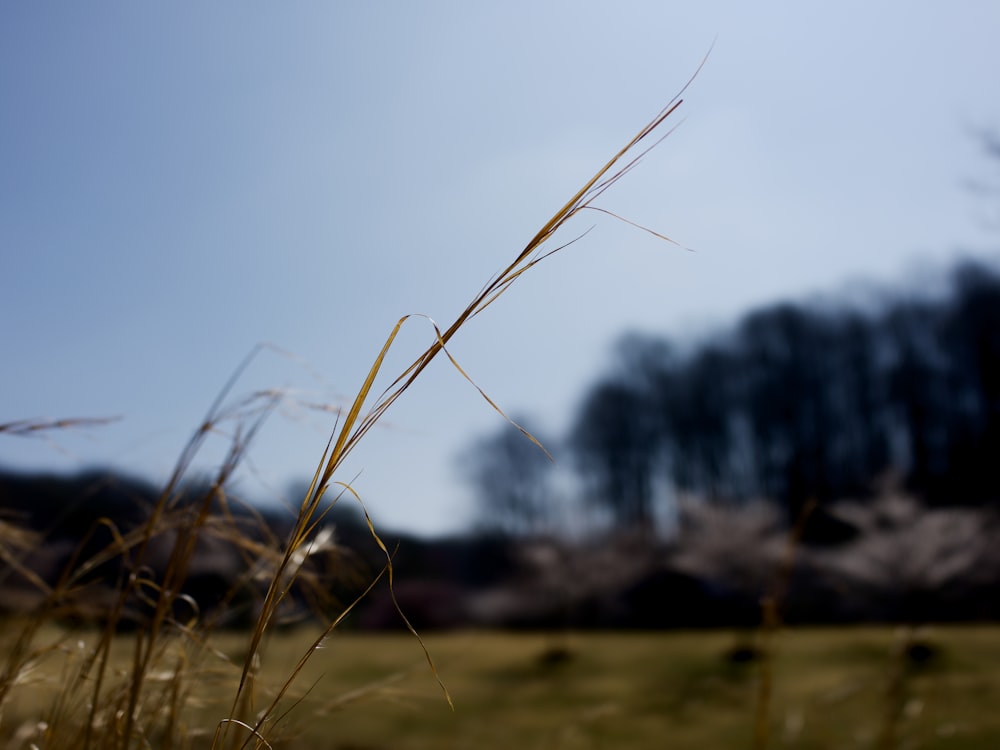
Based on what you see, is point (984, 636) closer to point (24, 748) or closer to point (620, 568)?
point (620, 568)

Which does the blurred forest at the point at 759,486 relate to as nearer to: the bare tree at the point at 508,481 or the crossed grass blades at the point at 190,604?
the bare tree at the point at 508,481

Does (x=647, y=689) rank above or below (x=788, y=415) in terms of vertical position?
below

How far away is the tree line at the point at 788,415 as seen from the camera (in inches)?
1179

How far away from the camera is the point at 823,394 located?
107ft

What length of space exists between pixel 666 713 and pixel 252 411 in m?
18.2

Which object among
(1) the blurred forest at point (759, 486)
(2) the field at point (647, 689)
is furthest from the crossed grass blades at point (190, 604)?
(1) the blurred forest at point (759, 486)

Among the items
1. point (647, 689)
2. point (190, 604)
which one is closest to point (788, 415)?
point (647, 689)

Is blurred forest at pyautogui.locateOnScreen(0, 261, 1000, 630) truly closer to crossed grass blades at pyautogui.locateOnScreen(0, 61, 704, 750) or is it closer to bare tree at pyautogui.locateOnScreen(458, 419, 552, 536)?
bare tree at pyautogui.locateOnScreen(458, 419, 552, 536)

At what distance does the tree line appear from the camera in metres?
29.9

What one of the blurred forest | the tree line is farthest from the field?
the tree line

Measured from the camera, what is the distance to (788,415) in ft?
107

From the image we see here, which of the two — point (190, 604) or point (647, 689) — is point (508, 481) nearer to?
point (647, 689)

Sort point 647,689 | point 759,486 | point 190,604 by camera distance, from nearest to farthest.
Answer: point 190,604, point 647,689, point 759,486

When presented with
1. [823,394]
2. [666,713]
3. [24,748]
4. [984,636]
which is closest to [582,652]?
[666,713]
